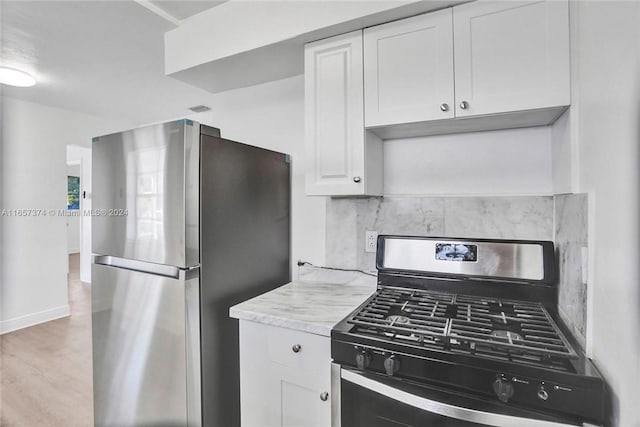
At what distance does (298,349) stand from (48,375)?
265 cm

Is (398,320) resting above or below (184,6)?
below

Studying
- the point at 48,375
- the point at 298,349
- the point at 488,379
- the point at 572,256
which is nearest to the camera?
the point at 488,379

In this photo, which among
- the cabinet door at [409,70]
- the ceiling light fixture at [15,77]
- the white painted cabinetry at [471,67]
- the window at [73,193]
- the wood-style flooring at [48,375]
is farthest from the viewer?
the window at [73,193]

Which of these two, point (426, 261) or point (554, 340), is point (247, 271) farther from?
point (554, 340)

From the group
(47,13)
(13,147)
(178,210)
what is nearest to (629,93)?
(178,210)

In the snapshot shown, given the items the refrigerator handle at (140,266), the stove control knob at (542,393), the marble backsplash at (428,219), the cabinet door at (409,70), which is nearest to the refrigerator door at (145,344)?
the refrigerator handle at (140,266)

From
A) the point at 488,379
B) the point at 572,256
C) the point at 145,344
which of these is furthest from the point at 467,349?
the point at 145,344

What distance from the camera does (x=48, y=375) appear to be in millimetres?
2695

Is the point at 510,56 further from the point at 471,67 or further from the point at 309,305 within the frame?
the point at 309,305

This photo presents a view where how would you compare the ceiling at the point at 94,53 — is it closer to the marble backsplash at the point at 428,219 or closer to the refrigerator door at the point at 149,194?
the refrigerator door at the point at 149,194

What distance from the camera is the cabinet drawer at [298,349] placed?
1.26 m

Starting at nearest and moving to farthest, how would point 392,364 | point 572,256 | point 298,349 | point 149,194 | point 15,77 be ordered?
point 392,364
point 572,256
point 298,349
point 149,194
point 15,77

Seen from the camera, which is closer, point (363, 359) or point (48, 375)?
point (363, 359)

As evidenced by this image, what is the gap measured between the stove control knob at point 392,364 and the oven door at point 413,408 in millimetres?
38
